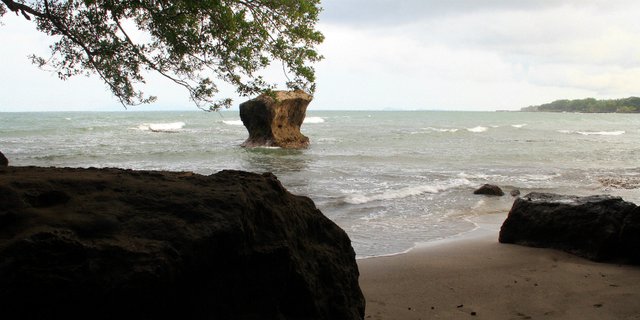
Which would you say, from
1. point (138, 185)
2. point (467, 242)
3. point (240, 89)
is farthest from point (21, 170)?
point (467, 242)

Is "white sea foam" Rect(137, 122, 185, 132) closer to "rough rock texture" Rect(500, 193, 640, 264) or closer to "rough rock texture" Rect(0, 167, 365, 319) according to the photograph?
"rough rock texture" Rect(500, 193, 640, 264)

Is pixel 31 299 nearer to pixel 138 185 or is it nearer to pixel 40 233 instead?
pixel 40 233

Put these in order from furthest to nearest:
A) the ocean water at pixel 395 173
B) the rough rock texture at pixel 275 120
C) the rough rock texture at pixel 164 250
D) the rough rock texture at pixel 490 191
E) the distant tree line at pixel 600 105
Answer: the distant tree line at pixel 600 105 < the rough rock texture at pixel 275 120 < the rough rock texture at pixel 490 191 < the ocean water at pixel 395 173 < the rough rock texture at pixel 164 250

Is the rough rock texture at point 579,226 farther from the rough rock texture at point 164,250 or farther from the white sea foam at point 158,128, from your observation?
the white sea foam at point 158,128

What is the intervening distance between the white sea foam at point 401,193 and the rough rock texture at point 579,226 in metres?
4.79

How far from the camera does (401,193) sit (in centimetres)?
1322

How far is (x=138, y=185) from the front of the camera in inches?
125

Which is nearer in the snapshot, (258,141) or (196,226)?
(196,226)

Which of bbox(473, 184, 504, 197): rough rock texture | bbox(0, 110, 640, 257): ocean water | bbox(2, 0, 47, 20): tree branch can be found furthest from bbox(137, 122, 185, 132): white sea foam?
bbox(2, 0, 47, 20): tree branch

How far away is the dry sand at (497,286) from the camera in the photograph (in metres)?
4.56

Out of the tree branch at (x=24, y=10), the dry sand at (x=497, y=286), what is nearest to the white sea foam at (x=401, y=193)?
the dry sand at (x=497, y=286)

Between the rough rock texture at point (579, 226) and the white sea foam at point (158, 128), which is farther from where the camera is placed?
the white sea foam at point (158, 128)

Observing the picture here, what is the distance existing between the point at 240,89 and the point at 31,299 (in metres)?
4.91

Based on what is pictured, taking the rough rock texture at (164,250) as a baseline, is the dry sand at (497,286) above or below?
below
